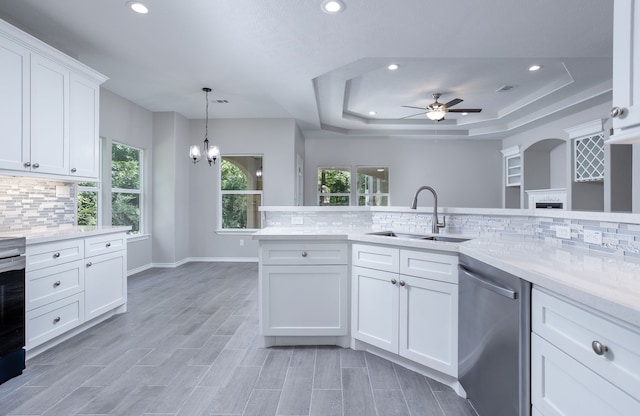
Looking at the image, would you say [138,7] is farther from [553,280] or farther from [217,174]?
[217,174]

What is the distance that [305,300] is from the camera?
2.43 meters

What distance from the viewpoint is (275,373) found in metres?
2.12

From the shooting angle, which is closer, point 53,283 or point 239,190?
point 53,283

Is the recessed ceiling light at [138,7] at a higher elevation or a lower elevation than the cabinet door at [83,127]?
higher

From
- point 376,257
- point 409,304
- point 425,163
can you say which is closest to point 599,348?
point 409,304

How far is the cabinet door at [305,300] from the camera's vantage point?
242cm

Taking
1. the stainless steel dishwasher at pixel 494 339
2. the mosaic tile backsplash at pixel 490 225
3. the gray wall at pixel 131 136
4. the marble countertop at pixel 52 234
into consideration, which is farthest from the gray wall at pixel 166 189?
the stainless steel dishwasher at pixel 494 339

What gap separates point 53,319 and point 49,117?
5.54 ft

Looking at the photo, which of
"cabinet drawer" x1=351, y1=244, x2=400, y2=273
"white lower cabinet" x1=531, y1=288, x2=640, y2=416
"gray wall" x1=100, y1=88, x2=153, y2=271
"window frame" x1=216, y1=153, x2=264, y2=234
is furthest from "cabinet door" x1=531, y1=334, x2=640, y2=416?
"window frame" x1=216, y1=153, x2=264, y2=234

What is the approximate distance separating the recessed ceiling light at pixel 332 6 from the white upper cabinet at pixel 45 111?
→ 2.32m

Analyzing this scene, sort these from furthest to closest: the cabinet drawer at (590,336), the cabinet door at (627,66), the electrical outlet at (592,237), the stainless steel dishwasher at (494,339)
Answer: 1. the electrical outlet at (592,237)
2. the stainless steel dishwasher at (494,339)
3. the cabinet door at (627,66)
4. the cabinet drawer at (590,336)

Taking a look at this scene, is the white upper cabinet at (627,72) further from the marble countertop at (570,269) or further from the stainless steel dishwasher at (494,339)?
the stainless steel dishwasher at (494,339)

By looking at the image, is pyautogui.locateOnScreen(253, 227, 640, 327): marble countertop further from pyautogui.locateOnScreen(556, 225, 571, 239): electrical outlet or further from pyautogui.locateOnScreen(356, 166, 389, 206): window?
pyautogui.locateOnScreen(356, 166, 389, 206): window

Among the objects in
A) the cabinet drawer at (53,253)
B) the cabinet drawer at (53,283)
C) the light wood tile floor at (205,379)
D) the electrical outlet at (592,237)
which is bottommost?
the light wood tile floor at (205,379)
